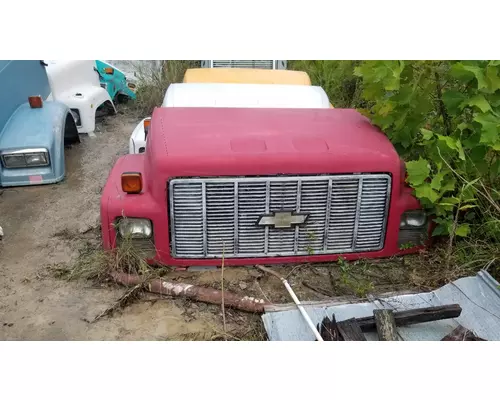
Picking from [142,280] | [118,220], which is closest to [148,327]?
[142,280]

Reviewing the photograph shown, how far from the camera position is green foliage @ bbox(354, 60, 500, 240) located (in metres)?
3.15

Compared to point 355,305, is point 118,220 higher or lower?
higher

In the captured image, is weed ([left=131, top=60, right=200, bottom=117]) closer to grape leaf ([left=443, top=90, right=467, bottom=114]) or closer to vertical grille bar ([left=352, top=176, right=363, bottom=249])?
vertical grille bar ([left=352, top=176, right=363, bottom=249])

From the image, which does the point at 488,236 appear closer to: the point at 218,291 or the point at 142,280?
the point at 218,291

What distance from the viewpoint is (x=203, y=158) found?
10.1 feet

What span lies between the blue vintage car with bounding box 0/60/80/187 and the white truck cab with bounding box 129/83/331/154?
3.69ft

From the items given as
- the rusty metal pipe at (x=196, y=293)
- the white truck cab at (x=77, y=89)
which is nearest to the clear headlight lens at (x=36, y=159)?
the white truck cab at (x=77, y=89)

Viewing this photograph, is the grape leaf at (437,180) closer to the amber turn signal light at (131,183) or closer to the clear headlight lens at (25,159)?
the amber turn signal light at (131,183)

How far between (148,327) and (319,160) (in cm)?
145

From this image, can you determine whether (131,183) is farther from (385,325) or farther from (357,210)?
(385,325)

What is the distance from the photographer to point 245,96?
4363 mm

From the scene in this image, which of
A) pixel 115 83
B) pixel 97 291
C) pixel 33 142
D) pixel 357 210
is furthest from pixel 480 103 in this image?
pixel 115 83

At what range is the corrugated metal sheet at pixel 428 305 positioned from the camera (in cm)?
279

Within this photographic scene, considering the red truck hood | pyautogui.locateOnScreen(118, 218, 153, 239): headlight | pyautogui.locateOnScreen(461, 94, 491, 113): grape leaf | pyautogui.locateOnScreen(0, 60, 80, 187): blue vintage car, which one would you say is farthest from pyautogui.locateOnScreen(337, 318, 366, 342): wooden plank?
pyautogui.locateOnScreen(0, 60, 80, 187): blue vintage car
